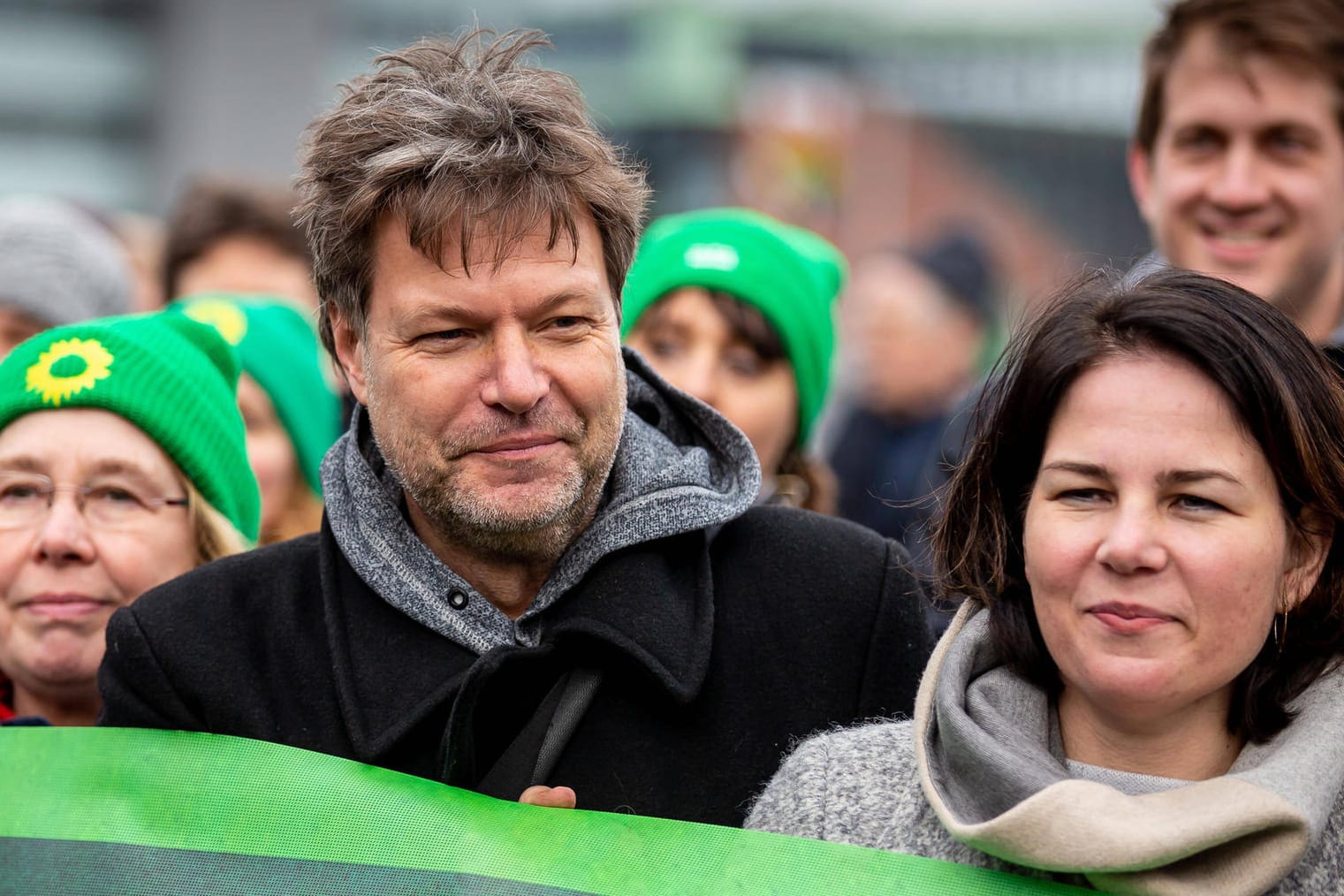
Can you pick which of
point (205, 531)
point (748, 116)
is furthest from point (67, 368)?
point (748, 116)

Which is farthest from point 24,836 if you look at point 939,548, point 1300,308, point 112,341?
point 1300,308

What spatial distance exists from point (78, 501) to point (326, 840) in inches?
42.6

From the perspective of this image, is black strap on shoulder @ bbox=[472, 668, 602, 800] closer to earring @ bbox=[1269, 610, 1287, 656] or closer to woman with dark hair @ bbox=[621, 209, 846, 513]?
earring @ bbox=[1269, 610, 1287, 656]

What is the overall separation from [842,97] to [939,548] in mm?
32919

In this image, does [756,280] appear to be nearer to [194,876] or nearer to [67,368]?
[67,368]

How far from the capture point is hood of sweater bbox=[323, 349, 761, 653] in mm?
3059

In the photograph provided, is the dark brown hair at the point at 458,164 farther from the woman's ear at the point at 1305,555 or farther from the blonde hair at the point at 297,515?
the blonde hair at the point at 297,515

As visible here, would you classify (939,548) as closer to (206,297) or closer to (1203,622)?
(1203,622)

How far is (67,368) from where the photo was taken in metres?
3.51

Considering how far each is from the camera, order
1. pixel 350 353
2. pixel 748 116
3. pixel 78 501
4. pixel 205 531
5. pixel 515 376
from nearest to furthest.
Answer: pixel 515 376 < pixel 350 353 < pixel 78 501 < pixel 205 531 < pixel 748 116

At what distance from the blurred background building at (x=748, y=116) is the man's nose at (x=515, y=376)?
26.1m

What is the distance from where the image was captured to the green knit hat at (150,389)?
11.4 feet

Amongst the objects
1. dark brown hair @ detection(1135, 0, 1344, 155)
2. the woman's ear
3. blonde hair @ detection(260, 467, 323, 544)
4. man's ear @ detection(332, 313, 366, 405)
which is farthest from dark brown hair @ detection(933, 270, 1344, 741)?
blonde hair @ detection(260, 467, 323, 544)

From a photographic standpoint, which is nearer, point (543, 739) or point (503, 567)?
point (543, 739)
